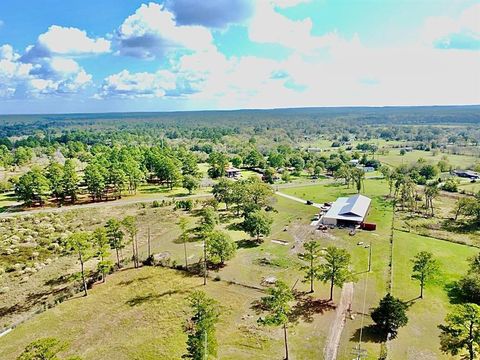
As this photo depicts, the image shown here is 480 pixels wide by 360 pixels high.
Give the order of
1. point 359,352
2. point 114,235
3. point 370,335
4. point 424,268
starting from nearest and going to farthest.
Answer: point 359,352, point 370,335, point 424,268, point 114,235

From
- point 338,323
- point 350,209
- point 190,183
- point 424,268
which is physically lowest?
point 338,323

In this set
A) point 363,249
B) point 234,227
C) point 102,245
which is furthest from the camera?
point 234,227

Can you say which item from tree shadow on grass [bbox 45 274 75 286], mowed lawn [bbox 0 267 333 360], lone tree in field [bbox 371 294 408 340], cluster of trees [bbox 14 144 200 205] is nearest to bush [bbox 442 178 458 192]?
cluster of trees [bbox 14 144 200 205]

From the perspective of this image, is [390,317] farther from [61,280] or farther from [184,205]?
[184,205]

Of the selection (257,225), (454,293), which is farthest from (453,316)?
(257,225)

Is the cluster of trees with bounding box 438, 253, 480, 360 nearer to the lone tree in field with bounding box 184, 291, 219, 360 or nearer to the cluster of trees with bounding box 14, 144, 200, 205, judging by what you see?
the lone tree in field with bounding box 184, 291, 219, 360

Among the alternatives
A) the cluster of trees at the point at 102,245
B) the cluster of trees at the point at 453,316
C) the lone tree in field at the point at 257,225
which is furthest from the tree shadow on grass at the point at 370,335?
the cluster of trees at the point at 102,245

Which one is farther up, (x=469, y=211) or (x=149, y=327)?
(x=469, y=211)
